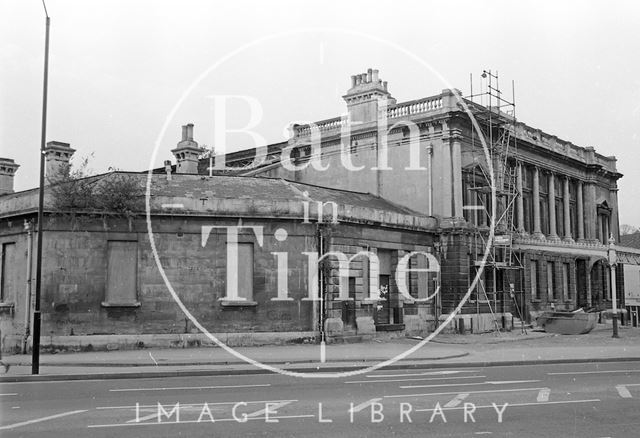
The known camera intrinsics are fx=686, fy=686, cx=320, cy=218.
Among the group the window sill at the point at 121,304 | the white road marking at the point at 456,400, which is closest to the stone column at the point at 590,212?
the window sill at the point at 121,304

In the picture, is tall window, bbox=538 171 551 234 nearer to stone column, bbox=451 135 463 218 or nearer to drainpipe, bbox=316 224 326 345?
stone column, bbox=451 135 463 218

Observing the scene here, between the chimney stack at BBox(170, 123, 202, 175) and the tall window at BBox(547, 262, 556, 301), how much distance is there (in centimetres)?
2177

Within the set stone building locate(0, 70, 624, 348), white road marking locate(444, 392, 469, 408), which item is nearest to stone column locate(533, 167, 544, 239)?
stone building locate(0, 70, 624, 348)

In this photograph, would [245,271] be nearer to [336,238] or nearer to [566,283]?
[336,238]

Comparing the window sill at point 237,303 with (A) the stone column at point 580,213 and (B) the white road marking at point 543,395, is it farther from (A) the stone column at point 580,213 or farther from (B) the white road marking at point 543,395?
(A) the stone column at point 580,213

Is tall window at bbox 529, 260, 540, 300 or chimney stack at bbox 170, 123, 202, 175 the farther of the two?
tall window at bbox 529, 260, 540, 300

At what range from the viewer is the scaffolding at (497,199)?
33.7m

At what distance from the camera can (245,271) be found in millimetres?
25094

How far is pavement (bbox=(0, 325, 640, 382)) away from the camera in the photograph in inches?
685

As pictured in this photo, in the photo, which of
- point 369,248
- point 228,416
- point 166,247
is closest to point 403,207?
point 369,248

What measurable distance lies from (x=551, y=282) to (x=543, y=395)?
1192 inches

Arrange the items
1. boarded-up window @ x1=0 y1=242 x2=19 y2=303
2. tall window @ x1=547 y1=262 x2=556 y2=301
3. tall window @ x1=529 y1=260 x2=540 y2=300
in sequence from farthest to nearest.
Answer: tall window @ x1=547 y1=262 x2=556 y2=301, tall window @ x1=529 y1=260 x2=540 y2=300, boarded-up window @ x1=0 y1=242 x2=19 y2=303

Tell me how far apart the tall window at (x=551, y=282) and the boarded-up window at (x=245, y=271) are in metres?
22.7

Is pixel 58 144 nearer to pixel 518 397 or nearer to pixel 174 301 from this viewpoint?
pixel 174 301
